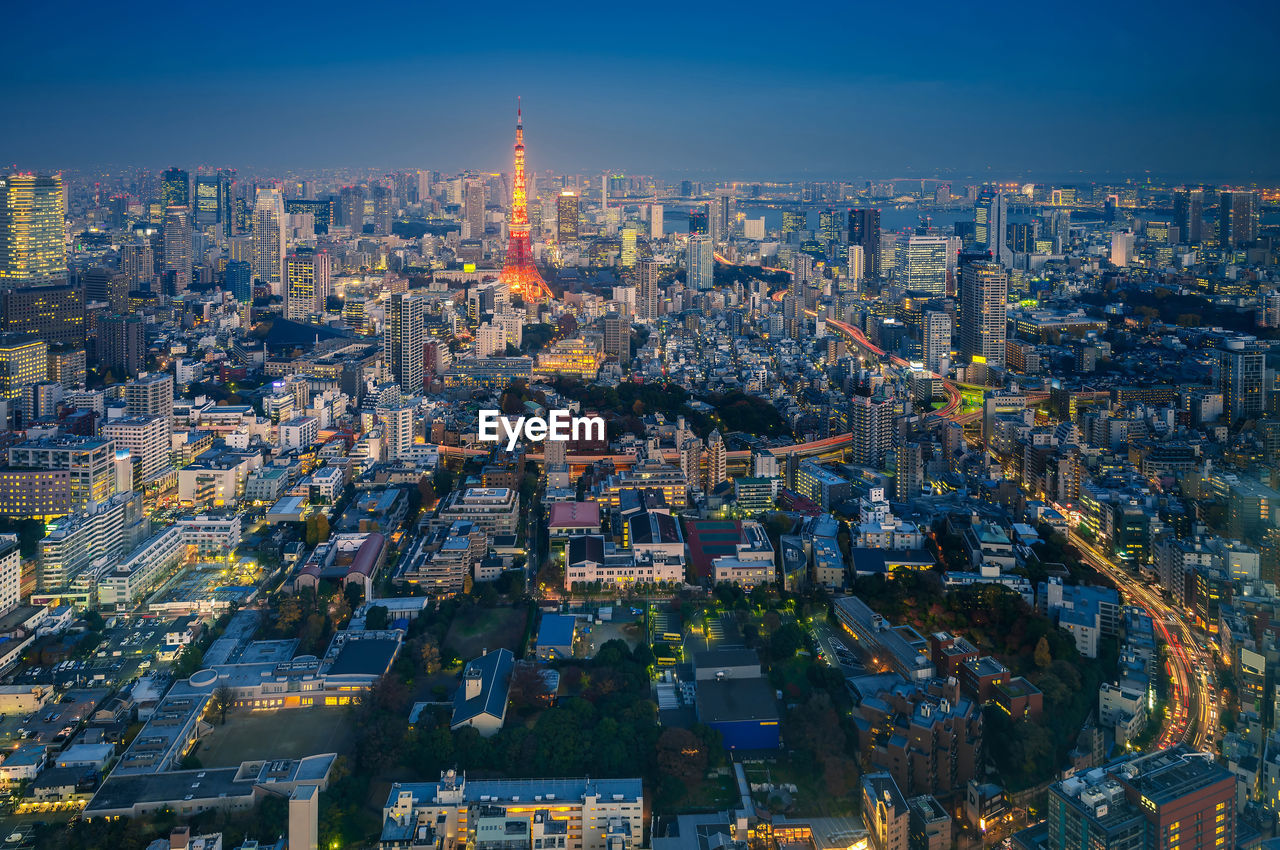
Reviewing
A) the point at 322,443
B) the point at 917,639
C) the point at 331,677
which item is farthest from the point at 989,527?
the point at 322,443

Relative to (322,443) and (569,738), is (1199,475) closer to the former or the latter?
(569,738)

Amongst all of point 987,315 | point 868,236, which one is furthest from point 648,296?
point 987,315

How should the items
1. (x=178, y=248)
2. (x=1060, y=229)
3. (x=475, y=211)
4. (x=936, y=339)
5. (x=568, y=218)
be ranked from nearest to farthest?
(x=936, y=339) → (x=178, y=248) → (x=1060, y=229) → (x=568, y=218) → (x=475, y=211)

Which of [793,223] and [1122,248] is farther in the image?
[793,223]

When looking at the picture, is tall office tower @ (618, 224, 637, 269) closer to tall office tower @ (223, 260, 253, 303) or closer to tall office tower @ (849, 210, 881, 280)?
tall office tower @ (849, 210, 881, 280)

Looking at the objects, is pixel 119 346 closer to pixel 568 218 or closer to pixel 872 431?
pixel 872 431

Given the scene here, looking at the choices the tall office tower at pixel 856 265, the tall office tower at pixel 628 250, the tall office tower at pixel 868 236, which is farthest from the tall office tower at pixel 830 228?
the tall office tower at pixel 628 250

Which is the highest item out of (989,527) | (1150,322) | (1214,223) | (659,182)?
(659,182)
